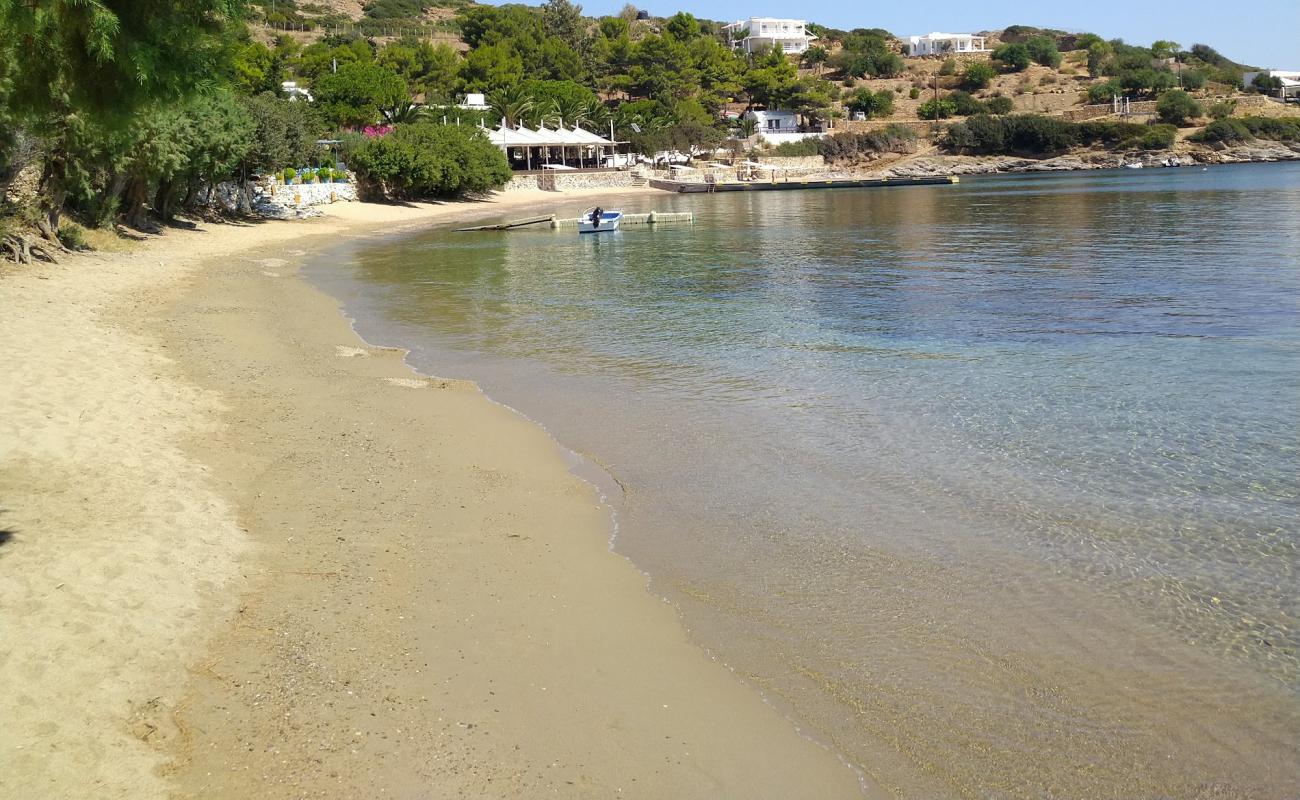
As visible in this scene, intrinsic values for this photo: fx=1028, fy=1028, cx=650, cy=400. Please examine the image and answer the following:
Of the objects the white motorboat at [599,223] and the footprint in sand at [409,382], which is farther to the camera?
the white motorboat at [599,223]

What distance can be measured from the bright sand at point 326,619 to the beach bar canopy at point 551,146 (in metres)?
69.8

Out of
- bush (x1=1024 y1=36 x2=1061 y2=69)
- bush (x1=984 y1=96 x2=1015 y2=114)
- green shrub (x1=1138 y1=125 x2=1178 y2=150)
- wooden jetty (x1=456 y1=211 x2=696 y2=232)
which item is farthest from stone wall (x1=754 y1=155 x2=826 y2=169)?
bush (x1=1024 y1=36 x2=1061 y2=69)

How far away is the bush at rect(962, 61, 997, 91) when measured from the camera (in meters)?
151

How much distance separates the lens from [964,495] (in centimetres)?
969

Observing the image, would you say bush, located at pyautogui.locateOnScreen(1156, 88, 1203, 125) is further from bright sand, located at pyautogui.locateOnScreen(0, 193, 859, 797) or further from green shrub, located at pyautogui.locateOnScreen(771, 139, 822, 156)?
bright sand, located at pyautogui.locateOnScreen(0, 193, 859, 797)

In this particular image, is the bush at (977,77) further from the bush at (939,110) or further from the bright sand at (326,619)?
the bright sand at (326,619)

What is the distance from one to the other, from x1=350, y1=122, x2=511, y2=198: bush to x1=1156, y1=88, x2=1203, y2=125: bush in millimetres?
103566

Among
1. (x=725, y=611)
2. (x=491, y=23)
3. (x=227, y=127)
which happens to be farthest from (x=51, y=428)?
(x=491, y=23)

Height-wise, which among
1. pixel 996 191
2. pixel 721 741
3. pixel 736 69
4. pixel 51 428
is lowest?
pixel 721 741

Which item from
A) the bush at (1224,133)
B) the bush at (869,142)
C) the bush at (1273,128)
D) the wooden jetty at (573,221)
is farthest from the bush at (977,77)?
the wooden jetty at (573,221)

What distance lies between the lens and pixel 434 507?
359 inches

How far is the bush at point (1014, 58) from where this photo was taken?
160m

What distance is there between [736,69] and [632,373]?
125 m

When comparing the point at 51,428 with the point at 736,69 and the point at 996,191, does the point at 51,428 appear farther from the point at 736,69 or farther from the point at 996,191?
the point at 736,69
